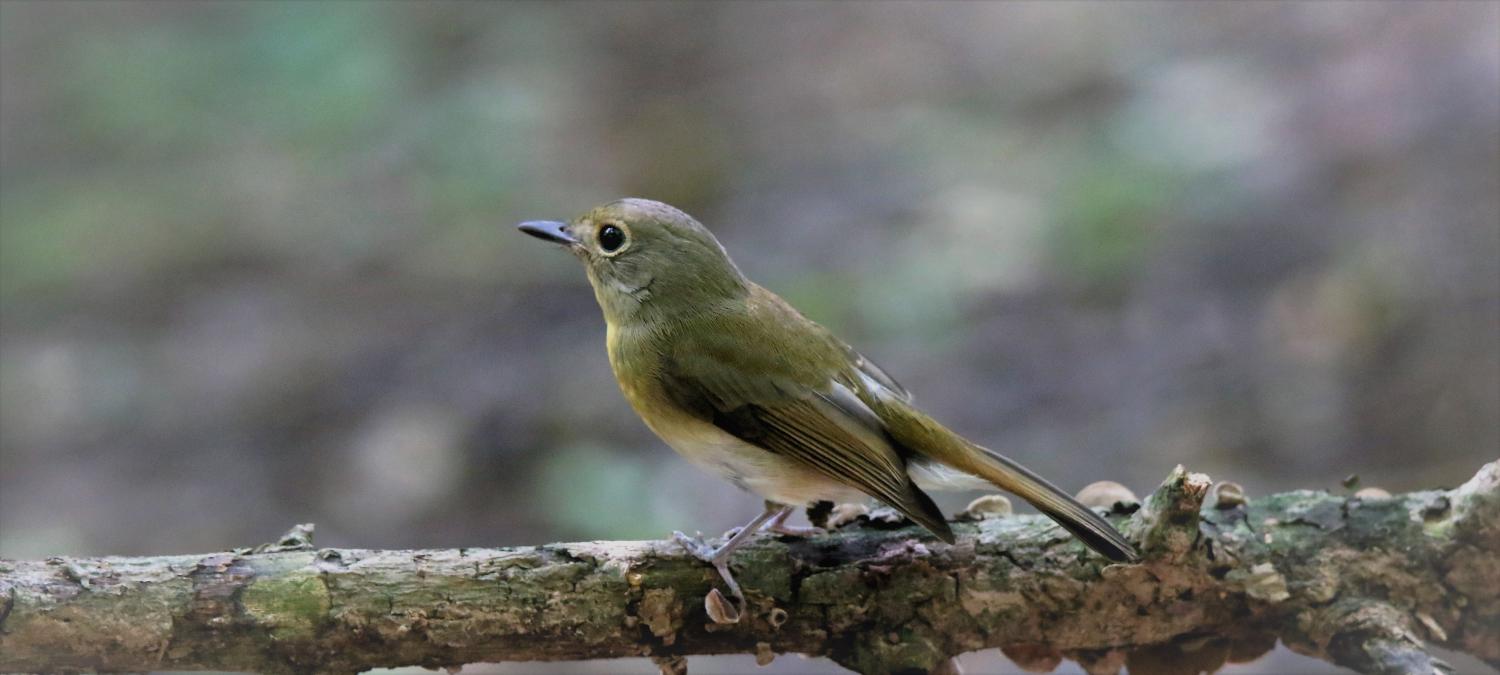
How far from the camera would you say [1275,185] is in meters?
6.34

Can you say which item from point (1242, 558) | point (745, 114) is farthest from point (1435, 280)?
point (745, 114)

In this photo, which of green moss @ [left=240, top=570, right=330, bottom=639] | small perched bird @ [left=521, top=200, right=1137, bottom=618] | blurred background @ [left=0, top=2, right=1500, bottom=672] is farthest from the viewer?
Answer: blurred background @ [left=0, top=2, right=1500, bottom=672]

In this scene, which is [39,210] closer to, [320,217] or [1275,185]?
[320,217]

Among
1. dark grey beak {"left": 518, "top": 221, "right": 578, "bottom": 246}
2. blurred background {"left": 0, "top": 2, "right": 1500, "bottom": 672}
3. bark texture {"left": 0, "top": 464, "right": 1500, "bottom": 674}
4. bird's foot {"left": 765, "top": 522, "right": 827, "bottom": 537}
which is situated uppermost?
blurred background {"left": 0, "top": 2, "right": 1500, "bottom": 672}

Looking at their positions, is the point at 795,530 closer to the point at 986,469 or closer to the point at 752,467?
the point at 752,467

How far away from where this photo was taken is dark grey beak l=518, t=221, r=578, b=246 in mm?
3453

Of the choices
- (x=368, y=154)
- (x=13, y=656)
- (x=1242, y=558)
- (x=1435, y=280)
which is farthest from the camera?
(x=368, y=154)

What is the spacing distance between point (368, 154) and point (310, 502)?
2.58 m

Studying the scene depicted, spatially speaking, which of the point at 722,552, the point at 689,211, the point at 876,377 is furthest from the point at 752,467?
the point at 689,211

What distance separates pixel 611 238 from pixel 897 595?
1209 millimetres

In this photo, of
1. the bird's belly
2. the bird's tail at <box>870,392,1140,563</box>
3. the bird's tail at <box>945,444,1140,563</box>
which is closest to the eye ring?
the bird's belly

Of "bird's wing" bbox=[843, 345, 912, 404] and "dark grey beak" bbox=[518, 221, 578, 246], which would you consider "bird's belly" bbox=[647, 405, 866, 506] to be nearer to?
"bird's wing" bbox=[843, 345, 912, 404]

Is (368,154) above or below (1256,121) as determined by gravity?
above

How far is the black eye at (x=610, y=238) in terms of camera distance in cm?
345
